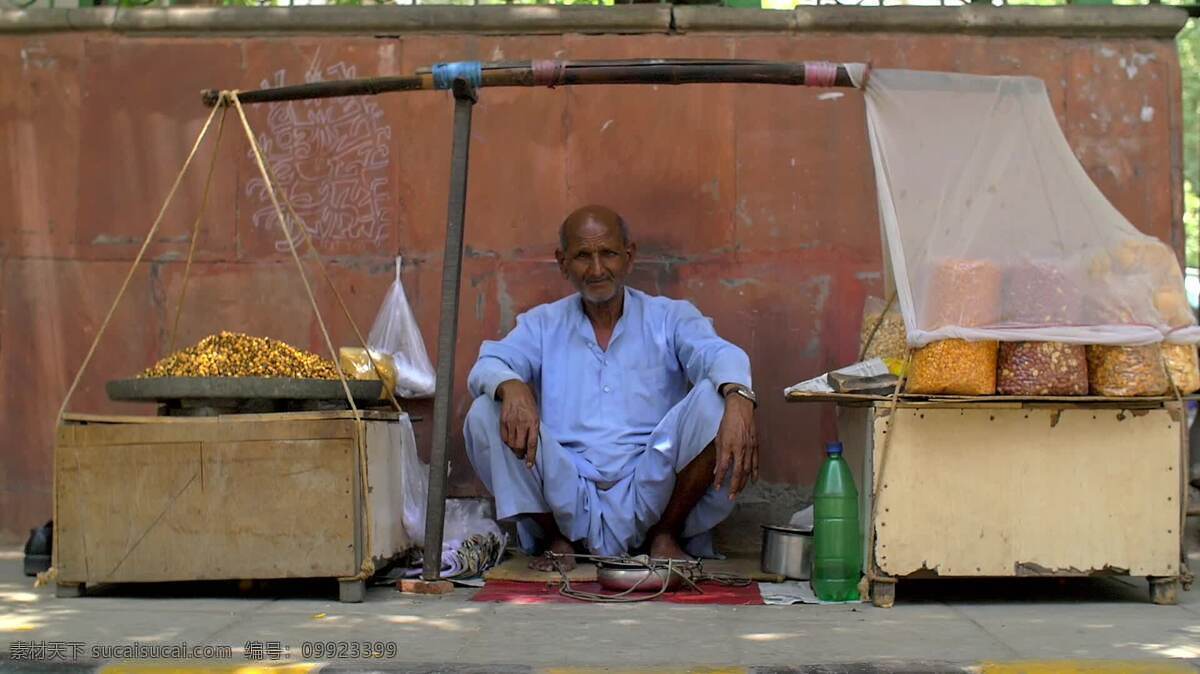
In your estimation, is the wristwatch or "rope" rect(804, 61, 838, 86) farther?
the wristwatch

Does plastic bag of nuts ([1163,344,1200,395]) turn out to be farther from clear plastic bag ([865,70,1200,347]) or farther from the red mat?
the red mat

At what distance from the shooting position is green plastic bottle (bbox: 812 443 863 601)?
389cm

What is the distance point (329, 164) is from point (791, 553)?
2.49 m

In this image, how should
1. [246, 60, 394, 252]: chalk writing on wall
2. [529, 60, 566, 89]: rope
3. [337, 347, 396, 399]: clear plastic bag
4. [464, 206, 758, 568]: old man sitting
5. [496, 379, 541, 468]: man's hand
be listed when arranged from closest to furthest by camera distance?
[529, 60, 566, 89]: rope, [496, 379, 541, 468]: man's hand, [464, 206, 758, 568]: old man sitting, [337, 347, 396, 399]: clear plastic bag, [246, 60, 394, 252]: chalk writing on wall

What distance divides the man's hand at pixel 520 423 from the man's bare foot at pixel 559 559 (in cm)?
44

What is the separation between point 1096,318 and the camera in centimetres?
369

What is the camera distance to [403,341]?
198 inches

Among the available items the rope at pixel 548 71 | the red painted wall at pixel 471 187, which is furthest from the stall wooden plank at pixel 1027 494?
the rope at pixel 548 71

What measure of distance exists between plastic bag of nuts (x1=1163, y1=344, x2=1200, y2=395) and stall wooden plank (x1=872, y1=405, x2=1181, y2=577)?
109 millimetres

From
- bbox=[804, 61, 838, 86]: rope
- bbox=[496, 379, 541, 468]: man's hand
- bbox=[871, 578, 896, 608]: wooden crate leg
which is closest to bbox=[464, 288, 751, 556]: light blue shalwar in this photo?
bbox=[496, 379, 541, 468]: man's hand

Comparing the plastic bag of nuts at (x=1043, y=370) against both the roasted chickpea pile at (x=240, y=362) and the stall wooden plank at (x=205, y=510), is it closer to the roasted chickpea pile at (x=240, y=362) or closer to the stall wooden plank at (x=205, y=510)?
the stall wooden plank at (x=205, y=510)

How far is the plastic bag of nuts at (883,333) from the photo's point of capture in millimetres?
4070

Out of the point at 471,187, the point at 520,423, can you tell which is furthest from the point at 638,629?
the point at 471,187

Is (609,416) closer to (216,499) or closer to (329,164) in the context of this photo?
(216,499)
